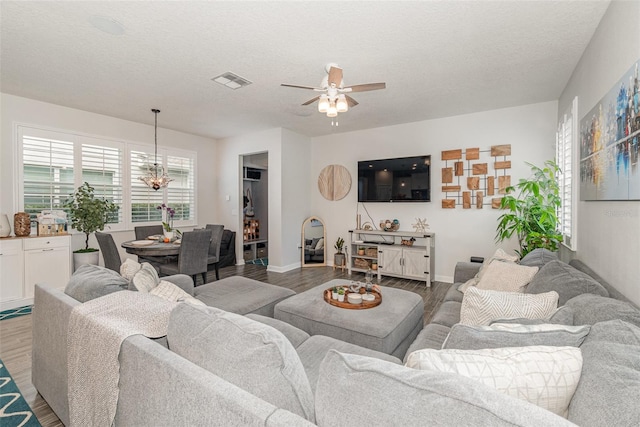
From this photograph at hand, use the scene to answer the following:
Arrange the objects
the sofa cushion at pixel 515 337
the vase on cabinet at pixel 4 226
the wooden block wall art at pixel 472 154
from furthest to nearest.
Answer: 1. the wooden block wall art at pixel 472 154
2. the vase on cabinet at pixel 4 226
3. the sofa cushion at pixel 515 337

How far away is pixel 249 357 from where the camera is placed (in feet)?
3.11

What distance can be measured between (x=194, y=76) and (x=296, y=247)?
3692 mm

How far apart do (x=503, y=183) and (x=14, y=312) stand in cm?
664

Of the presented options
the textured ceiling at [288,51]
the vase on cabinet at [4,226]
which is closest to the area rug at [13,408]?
the vase on cabinet at [4,226]

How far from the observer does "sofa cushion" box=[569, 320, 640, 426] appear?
72 cm

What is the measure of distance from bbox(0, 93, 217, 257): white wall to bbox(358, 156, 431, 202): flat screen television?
11.0 feet

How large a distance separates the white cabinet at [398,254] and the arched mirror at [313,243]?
831mm

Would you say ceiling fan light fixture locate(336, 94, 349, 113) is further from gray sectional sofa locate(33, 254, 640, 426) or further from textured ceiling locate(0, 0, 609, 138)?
gray sectional sofa locate(33, 254, 640, 426)

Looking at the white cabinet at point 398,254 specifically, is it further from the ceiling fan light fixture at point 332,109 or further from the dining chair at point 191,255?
the ceiling fan light fixture at point 332,109

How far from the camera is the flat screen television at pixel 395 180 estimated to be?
5.06m

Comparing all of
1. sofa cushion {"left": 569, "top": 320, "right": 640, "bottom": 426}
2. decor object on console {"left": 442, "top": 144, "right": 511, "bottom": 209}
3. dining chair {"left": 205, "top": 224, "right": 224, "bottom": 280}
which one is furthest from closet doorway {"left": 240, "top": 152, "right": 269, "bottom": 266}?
sofa cushion {"left": 569, "top": 320, "right": 640, "bottom": 426}

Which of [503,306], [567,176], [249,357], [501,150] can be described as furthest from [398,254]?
[249,357]

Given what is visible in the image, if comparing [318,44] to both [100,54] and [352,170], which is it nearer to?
[100,54]

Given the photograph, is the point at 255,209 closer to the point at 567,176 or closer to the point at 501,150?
the point at 501,150
